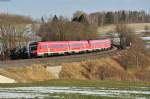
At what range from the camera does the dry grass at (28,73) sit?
150ft

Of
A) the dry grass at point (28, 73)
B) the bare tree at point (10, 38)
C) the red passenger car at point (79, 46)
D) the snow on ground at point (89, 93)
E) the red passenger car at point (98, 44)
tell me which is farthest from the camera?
the red passenger car at point (98, 44)

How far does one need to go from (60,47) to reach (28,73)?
2623 centimetres

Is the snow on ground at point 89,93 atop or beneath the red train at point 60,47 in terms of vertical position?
atop

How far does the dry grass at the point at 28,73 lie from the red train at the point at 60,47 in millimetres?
14509

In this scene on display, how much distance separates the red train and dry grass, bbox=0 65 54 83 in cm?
1451

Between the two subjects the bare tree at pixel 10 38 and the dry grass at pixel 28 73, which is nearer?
the dry grass at pixel 28 73

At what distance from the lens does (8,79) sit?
42625 mm

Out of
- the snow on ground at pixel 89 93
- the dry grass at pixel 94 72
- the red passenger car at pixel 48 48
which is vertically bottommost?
the dry grass at pixel 94 72

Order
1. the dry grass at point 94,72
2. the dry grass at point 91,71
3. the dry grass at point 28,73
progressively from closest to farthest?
the dry grass at point 28,73 < the dry grass at point 94,72 < the dry grass at point 91,71

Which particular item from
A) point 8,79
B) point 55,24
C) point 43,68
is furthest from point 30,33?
point 8,79

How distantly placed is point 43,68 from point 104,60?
22.7m

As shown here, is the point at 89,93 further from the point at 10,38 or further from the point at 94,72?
the point at 10,38

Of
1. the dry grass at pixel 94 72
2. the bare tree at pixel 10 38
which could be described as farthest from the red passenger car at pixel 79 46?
the bare tree at pixel 10 38

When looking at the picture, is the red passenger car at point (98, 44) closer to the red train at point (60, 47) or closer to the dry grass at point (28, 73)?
the red train at point (60, 47)
